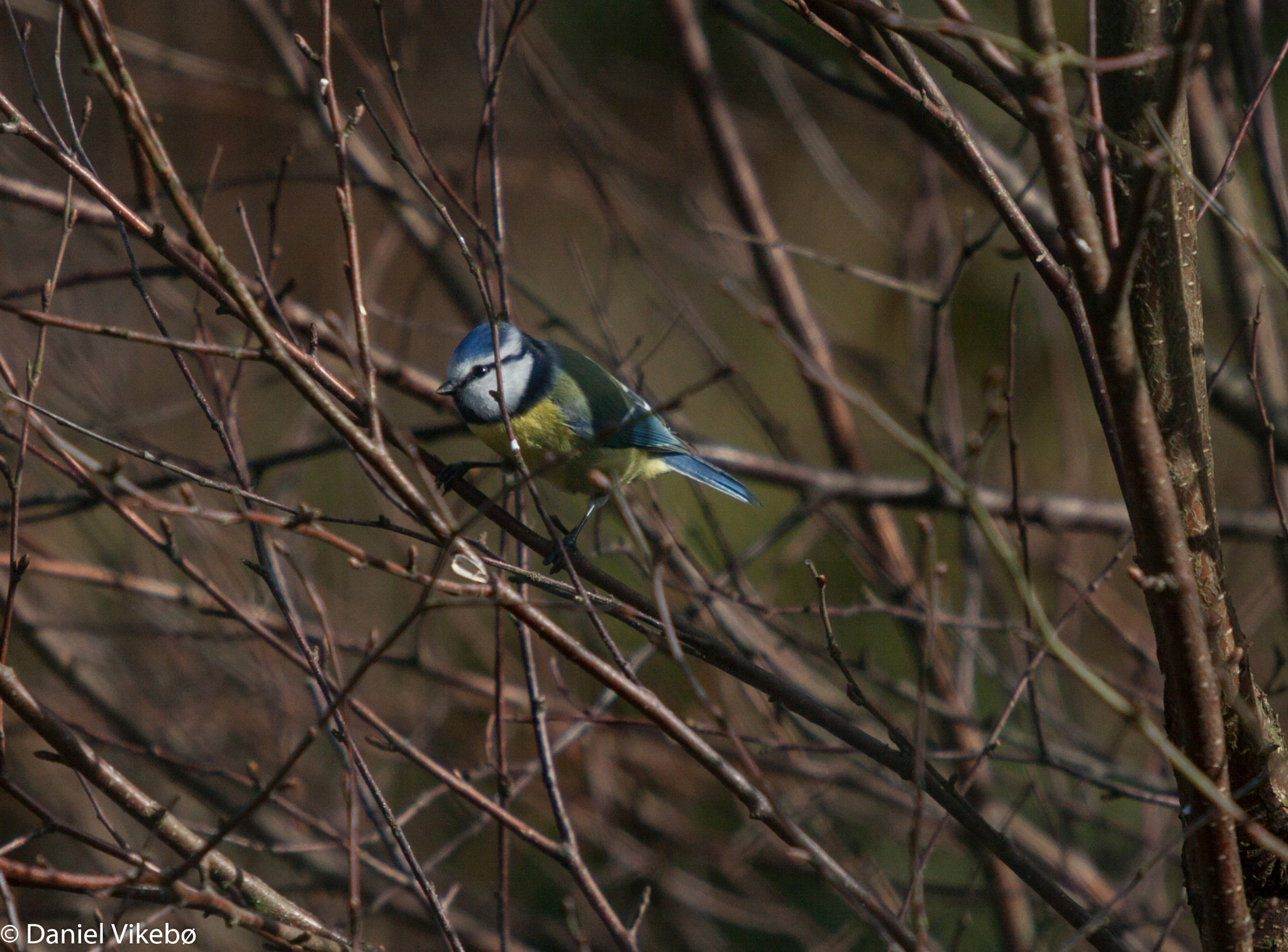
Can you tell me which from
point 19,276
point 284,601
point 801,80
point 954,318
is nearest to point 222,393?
point 284,601

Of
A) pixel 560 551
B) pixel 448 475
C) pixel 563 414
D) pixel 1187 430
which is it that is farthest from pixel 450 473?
pixel 1187 430

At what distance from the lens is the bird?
272cm

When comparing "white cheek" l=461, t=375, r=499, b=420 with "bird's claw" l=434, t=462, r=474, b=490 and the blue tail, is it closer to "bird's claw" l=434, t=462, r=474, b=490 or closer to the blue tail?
"bird's claw" l=434, t=462, r=474, b=490

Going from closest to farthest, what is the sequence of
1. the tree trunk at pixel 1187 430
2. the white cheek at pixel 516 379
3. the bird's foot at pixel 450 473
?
the tree trunk at pixel 1187 430
the bird's foot at pixel 450 473
the white cheek at pixel 516 379

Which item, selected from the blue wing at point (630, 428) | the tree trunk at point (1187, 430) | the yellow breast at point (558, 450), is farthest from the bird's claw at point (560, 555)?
the tree trunk at point (1187, 430)

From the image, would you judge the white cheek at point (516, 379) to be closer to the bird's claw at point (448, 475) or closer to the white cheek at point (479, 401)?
the white cheek at point (479, 401)

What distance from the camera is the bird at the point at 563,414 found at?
2721 mm

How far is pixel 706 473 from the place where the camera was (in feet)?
10.8

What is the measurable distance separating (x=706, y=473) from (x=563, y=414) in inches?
21.5

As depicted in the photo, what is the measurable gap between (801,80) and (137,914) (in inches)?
188

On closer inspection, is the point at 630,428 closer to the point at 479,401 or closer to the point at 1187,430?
the point at 479,401

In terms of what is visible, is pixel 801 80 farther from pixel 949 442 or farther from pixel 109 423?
pixel 109 423

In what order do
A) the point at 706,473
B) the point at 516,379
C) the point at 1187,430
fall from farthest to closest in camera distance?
1. the point at 706,473
2. the point at 516,379
3. the point at 1187,430

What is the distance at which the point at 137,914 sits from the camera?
378 centimetres
